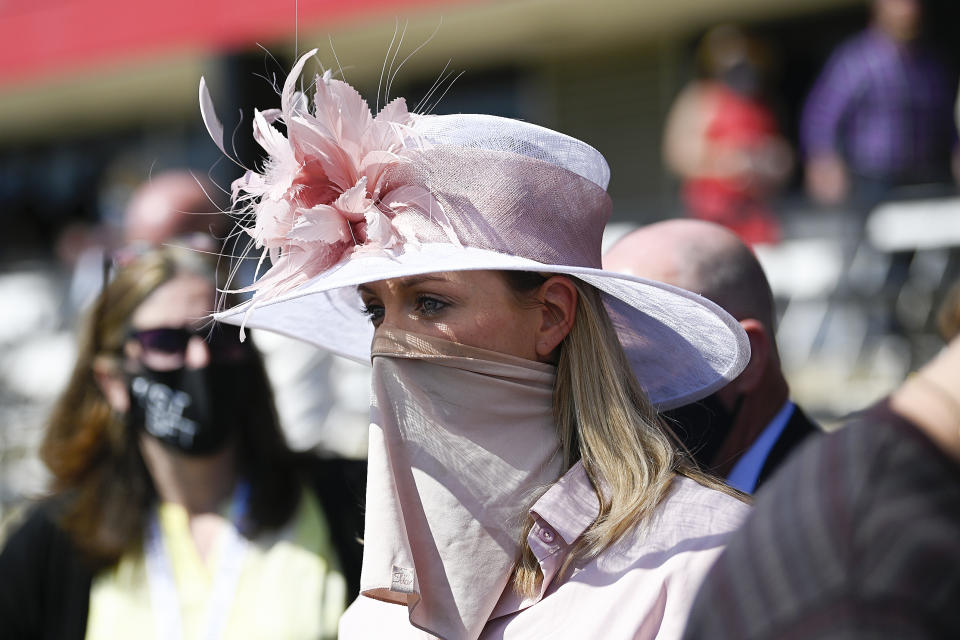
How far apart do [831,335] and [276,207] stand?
219 inches

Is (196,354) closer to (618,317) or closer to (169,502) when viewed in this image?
(169,502)

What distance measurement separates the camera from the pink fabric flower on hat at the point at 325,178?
83.5 inches

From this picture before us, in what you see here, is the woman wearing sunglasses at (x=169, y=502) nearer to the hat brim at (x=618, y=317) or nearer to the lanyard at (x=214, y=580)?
the lanyard at (x=214, y=580)

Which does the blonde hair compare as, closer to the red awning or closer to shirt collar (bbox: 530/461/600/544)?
shirt collar (bbox: 530/461/600/544)

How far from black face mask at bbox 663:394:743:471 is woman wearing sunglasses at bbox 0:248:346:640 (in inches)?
40.0

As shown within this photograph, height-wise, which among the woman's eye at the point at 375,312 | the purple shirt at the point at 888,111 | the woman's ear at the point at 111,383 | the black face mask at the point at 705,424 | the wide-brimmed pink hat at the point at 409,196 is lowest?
the purple shirt at the point at 888,111

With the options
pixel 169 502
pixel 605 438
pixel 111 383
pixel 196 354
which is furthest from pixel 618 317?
pixel 111 383

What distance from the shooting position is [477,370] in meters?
2.12

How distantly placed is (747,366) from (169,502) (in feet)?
5.58

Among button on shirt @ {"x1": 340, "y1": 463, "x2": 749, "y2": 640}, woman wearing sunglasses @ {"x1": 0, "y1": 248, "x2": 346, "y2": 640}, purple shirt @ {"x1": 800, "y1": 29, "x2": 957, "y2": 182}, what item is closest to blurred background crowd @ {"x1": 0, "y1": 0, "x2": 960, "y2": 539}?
purple shirt @ {"x1": 800, "y1": 29, "x2": 957, "y2": 182}

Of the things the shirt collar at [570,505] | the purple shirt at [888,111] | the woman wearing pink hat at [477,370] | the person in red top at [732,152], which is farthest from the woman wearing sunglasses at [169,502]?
the purple shirt at [888,111]

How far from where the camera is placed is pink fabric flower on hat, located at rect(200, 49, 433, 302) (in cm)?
212

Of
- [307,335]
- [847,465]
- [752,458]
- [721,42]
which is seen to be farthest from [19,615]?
[721,42]

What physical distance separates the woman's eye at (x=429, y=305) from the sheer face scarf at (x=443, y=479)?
65 millimetres
